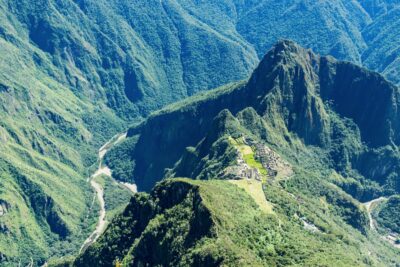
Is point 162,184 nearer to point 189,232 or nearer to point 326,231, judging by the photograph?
point 189,232

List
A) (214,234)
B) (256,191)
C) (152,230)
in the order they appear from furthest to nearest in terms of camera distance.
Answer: (256,191) < (152,230) < (214,234)

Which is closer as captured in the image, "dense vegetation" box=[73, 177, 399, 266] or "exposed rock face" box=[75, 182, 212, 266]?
"dense vegetation" box=[73, 177, 399, 266]

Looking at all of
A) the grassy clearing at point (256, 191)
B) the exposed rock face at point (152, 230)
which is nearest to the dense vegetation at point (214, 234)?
the exposed rock face at point (152, 230)

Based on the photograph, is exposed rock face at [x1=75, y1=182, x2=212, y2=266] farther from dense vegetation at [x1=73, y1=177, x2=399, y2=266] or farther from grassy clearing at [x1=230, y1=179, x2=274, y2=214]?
grassy clearing at [x1=230, y1=179, x2=274, y2=214]

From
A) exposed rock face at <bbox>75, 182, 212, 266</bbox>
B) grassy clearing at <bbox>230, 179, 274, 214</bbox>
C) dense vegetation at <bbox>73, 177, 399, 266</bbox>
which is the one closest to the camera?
dense vegetation at <bbox>73, 177, 399, 266</bbox>

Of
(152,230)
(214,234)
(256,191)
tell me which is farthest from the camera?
(256,191)

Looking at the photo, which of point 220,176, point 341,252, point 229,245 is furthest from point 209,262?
point 220,176

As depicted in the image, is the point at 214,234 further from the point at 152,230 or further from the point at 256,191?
the point at 256,191

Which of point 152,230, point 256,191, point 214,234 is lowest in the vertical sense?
point 152,230

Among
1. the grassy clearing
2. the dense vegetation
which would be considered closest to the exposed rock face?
the dense vegetation

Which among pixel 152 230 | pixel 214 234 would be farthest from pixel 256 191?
pixel 214 234

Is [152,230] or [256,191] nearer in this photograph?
[152,230]
